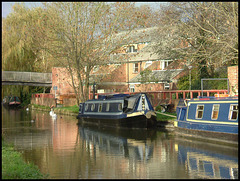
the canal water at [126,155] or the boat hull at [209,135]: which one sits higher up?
the boat hull at [209,135]

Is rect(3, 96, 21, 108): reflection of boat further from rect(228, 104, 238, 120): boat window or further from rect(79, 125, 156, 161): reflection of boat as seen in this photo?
rect(228, 104, 238, 120): boat window

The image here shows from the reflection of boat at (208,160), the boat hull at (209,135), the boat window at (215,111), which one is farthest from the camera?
the boat window at (215,111)

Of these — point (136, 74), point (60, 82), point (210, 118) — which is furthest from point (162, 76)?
point (210, 118)

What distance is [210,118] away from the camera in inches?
794

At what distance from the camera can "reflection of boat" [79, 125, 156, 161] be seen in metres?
18.1

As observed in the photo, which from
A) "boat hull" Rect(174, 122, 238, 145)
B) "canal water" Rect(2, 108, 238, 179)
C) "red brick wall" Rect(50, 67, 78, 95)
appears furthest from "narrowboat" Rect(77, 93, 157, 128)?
"red brick wall" Rect(50, 67, 78, 95)

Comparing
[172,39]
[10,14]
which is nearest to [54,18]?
[172,39]

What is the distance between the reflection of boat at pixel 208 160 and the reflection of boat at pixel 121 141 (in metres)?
1.56

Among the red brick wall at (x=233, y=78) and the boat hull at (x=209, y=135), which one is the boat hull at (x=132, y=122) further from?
the red brick wall at (x=233, y=78)

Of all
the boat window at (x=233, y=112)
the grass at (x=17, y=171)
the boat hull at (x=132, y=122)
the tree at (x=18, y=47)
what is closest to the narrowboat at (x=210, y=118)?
the boat window at (x=233, y=112)

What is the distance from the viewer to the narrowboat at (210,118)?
1864 centimetres

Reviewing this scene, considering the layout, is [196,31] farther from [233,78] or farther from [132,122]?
[132,122]

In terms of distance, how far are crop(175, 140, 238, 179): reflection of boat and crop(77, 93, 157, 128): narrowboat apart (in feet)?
21.6

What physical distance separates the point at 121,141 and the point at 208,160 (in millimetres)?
7310
